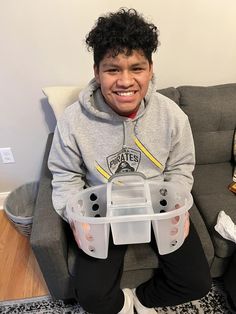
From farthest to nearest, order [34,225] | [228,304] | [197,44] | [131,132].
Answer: [197,44], [228,304], [131,132], [34,225]

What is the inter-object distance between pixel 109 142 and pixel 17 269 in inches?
37.5

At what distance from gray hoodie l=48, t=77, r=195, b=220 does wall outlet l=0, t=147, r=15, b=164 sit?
67cm

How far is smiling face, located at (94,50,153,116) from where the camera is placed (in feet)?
3.15

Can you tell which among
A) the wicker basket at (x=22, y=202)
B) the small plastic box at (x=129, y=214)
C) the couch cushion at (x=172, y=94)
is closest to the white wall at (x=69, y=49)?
the couch cushion at (x=172, y=94)

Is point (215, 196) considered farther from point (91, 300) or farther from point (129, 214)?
point (91, 300)

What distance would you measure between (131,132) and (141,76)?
256mm

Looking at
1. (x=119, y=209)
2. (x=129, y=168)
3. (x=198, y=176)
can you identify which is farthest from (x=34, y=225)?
(x=198, y=176)

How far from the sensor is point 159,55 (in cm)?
153

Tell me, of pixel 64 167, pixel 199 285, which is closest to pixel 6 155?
pixel 64 167

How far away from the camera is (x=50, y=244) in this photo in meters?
1.00

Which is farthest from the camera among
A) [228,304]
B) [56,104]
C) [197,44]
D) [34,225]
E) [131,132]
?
[197,44]

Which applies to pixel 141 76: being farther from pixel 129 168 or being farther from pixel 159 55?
pixel 159 55

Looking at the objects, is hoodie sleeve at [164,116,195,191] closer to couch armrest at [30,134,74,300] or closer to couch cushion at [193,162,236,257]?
couch cushion at [193,162,236,257]

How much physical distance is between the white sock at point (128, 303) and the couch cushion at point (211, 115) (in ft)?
2.75
